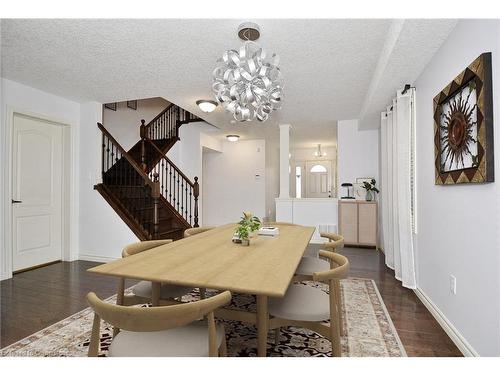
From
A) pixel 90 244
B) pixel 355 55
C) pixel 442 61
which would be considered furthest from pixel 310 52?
pixel 90 244

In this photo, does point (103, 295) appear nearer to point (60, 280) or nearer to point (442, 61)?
point (60, 280)

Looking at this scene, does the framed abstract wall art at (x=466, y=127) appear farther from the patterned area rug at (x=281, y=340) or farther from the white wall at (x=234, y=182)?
the white wall at (x=234, y=182)

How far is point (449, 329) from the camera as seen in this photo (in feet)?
7.01

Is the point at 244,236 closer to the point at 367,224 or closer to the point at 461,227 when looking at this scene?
the point at 461,227

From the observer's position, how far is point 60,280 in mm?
3422

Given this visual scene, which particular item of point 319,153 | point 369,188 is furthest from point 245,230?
point 319,153

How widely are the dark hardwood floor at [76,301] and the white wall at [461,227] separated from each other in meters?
0.19

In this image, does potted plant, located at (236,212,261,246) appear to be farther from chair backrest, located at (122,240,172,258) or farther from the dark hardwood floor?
the dark hardwood floor

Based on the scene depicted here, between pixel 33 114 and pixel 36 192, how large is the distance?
43.7 inches

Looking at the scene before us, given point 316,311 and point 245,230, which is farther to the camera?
point 245,230

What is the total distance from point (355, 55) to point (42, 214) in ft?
15.5

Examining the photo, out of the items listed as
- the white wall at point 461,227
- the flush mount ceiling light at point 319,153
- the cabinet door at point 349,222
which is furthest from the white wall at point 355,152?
the flush mount ceiling light at point 319,153

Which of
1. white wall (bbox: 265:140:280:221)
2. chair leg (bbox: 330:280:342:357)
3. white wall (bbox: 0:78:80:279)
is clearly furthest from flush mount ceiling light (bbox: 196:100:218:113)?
white wall (bbox: 265:140:280:221)

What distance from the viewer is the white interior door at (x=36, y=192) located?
3.76m
